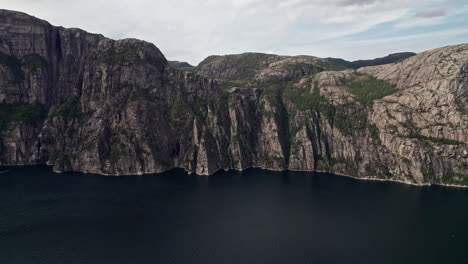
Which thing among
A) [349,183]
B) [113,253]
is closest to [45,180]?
[113,253]

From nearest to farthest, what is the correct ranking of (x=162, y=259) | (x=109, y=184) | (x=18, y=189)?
1. (x=162, y=259)
2. (x=18, y=189)
3. (x=109, y=184)

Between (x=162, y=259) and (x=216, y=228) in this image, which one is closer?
(x=162, y=259)

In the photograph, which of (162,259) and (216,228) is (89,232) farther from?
(216,228)

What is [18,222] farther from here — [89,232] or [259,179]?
[259,179]

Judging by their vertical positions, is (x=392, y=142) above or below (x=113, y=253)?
above

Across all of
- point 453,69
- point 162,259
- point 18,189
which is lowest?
point 162,259

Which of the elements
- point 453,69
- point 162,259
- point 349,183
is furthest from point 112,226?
point 453,69

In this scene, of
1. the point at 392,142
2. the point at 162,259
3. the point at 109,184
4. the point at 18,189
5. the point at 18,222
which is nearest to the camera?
the point at 162,259
